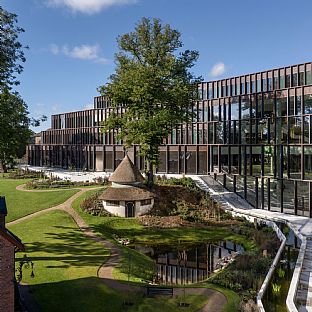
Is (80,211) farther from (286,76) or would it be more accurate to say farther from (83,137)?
(83,137)

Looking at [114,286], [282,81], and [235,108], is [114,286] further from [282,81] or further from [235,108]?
[282,81]

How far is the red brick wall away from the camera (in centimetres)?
1248

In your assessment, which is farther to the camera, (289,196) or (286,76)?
(286,76)

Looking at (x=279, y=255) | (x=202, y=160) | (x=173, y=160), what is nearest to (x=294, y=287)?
(x=279, y=255)

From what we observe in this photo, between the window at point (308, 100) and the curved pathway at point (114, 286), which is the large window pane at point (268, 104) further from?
the curved pathway at point (114, 286)

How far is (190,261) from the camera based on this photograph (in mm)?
25969

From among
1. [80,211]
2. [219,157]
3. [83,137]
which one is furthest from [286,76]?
[83,137]

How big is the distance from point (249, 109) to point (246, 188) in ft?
32.1

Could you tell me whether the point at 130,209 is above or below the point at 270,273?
above

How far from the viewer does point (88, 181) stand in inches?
1966

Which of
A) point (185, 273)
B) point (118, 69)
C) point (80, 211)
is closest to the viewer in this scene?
point (185, 273)

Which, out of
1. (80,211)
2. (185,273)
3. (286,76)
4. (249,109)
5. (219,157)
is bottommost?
(185,273)

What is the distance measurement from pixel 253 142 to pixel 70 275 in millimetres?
28231

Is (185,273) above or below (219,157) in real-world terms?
below
